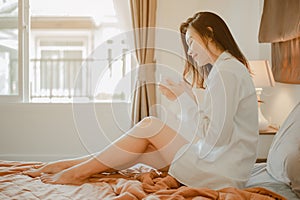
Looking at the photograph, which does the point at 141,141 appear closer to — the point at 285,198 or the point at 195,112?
the point at 195,112

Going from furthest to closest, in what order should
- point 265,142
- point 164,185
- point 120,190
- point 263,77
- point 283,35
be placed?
1. point 263,77
2. point 265,142
3. point 283,35
4. point 164,185
5. point 120,190

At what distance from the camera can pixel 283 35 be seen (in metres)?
2.60

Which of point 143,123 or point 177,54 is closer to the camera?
point 143,123

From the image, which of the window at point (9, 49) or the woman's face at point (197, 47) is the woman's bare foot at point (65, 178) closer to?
the woman's face at point (197, 47)

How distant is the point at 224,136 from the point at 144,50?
7.02 ft

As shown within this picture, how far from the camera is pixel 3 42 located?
399 centimetres

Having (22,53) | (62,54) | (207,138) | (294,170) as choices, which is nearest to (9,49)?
(22,53)

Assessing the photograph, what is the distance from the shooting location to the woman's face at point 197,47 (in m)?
1.86

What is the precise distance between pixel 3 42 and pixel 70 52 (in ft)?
15.0

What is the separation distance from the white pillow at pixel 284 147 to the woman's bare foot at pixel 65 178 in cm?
82

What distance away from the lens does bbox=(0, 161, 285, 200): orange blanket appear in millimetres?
1379

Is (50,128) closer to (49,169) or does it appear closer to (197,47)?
(49,169)

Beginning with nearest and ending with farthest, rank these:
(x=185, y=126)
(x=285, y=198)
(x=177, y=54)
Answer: (x=285, y=198) < (x=185, y=126) < (x=177, y=54)

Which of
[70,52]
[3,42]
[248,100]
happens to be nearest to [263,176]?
[248,100]
